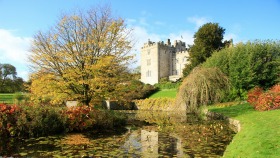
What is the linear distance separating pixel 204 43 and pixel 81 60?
29129mm

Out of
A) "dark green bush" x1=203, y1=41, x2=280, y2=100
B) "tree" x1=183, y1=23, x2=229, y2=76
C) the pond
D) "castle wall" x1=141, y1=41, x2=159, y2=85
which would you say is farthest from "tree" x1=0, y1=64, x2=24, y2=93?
the pond

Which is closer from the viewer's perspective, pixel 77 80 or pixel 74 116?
pixel 74 116

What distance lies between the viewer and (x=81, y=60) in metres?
15.1

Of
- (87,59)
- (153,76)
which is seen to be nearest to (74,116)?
(87,59)

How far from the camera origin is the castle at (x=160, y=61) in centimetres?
6347

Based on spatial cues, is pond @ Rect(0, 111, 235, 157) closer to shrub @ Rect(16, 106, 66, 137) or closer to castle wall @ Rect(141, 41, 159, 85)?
shrub @ Rect(16, 106, 66, 137)

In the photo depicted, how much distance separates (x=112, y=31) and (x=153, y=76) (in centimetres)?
4944

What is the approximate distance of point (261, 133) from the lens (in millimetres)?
9352

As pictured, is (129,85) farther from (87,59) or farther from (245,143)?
(245,143)

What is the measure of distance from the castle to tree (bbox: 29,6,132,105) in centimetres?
4673

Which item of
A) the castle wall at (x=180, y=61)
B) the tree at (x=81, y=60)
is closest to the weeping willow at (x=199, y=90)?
the tree at (x=81, y=60)

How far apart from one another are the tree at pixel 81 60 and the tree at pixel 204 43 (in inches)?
1037

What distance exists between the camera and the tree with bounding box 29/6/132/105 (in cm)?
1423

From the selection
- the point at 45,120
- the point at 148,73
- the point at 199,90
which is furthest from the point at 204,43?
the point at 45,120
